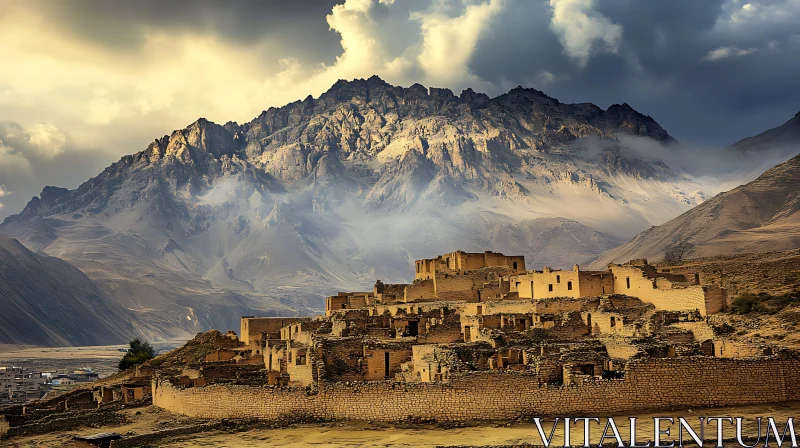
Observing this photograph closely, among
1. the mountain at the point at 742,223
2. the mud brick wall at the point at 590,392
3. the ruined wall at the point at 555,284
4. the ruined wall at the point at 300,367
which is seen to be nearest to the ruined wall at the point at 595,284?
the ruined wall at the point at 555,284

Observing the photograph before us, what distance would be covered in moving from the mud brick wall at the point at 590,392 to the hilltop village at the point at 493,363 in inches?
1.3

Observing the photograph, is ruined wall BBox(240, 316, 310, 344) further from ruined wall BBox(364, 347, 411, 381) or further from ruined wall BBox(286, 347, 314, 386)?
ruined wall BBox(364, 347, 411, 381)

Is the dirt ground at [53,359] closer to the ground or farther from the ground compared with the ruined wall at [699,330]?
closer to the ground

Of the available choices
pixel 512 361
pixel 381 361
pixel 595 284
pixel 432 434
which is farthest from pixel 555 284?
pixel 432 434

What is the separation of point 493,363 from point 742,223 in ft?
412

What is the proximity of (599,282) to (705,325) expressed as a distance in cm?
1087

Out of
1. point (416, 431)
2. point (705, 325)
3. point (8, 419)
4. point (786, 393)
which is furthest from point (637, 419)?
point (8, 419)

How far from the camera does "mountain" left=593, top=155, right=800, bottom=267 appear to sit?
122 metres

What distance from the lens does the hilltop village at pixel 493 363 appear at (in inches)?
1019

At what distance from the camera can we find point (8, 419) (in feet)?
117

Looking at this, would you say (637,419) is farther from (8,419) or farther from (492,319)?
(8,419)

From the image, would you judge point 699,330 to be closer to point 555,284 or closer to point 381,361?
point 381,361

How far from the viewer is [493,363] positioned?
2955cm

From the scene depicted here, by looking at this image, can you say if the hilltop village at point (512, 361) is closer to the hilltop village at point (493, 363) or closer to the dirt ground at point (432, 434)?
the hilltop village at point (493, 363)
